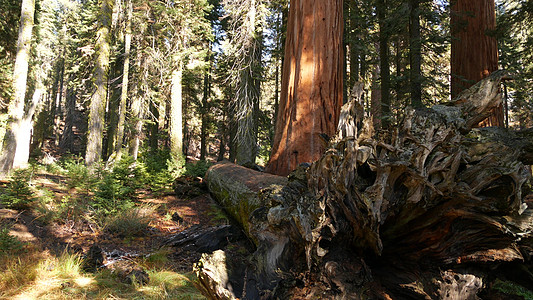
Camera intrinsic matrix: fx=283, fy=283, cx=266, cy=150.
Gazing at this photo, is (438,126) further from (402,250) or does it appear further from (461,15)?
(461,15)

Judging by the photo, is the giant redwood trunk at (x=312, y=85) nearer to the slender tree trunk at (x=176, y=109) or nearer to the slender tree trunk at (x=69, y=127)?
the slender tree trunk at (x=176, y=109)

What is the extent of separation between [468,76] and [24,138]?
2022cm

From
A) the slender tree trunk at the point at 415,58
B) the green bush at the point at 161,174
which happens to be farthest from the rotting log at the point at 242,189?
the slender tree trunk at the point at 415,58

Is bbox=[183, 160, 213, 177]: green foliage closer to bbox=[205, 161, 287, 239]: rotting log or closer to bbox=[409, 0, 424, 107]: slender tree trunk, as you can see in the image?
bbox=[205, 161, 287, 239]: rotting log

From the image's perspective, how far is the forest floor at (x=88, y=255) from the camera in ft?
11.5

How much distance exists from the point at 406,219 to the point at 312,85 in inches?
160

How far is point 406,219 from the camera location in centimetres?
257

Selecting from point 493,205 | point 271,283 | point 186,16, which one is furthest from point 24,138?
point 493,205

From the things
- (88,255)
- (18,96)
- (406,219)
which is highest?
(18,96)

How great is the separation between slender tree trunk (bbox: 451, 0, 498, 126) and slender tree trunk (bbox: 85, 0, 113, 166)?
12.9m

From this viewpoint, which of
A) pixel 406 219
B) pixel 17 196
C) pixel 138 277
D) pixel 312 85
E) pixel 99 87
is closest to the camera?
pixel 406 219

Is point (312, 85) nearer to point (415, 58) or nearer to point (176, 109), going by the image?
point (415, 58)

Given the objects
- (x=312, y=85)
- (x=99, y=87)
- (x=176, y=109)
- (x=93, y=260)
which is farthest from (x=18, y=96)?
(x=312, y=85)

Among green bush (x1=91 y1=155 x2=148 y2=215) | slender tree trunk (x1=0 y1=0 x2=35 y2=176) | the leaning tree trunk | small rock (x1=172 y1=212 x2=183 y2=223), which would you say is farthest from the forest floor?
→ slender tree trunk (x1=0 y1=0 x2=35 y2=176)
